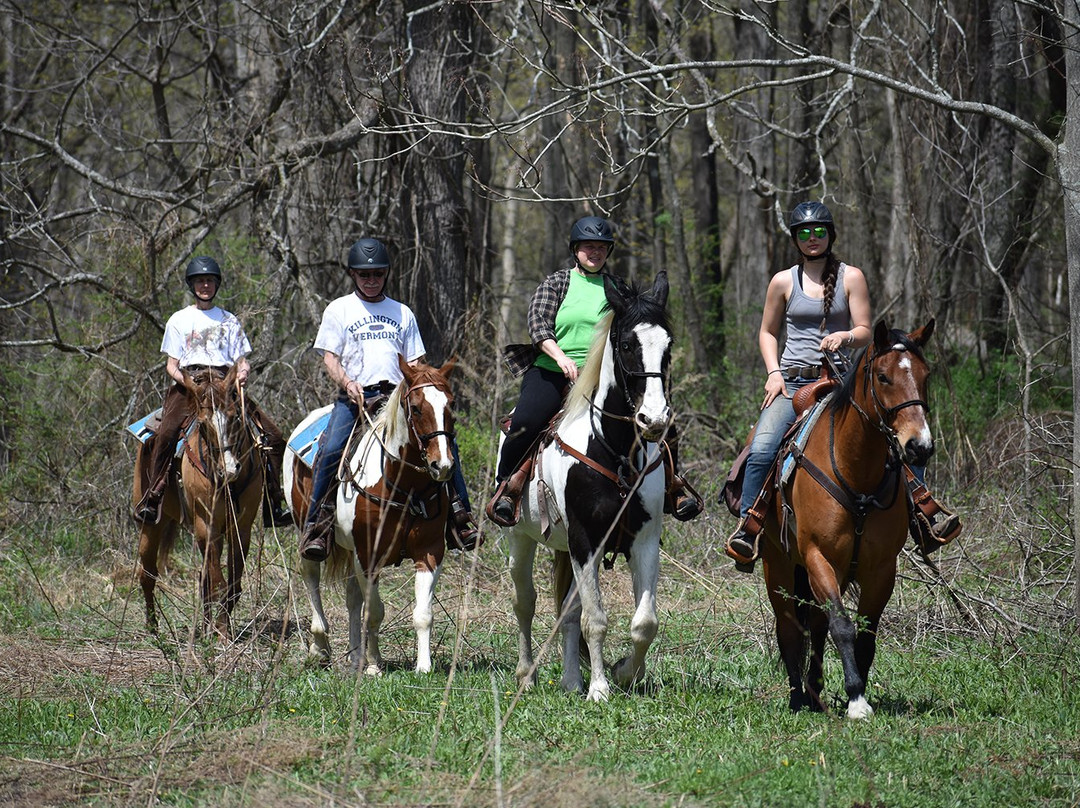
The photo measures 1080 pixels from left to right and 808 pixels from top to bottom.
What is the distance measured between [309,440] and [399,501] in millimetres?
1220

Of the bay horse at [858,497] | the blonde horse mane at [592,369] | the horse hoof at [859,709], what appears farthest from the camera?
the blonde horse mane at [592,369]

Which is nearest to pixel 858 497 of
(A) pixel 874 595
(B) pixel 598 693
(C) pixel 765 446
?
(A) pixel 874 595

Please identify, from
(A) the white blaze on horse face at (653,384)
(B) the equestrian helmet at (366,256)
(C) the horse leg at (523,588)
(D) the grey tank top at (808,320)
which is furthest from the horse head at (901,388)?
(B) the equestrian helmet at (366,256)

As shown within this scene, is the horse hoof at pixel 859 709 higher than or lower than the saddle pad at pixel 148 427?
lower

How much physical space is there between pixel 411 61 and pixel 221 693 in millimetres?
9488

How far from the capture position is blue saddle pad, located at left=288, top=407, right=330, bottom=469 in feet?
31.1

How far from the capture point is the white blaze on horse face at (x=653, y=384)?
7.00 m

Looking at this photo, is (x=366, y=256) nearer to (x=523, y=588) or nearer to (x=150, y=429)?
(x=523, y=588)

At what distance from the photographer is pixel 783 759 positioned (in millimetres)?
5922

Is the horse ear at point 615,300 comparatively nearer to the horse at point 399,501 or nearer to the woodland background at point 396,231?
the horse at point 399,501

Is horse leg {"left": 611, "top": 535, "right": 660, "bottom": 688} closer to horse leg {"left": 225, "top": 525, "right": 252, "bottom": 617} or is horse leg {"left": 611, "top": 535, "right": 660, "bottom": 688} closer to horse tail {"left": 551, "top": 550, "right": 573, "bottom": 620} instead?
horse tail {"left": 551, "top": 550, "right": 573, "bottom": 620}

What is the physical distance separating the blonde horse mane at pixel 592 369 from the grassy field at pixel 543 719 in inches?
57.3

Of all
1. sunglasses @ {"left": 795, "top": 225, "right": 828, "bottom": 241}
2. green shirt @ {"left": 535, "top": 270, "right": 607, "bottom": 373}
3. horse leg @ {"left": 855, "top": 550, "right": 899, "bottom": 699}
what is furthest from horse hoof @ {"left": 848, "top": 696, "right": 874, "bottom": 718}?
green shirt @ {"left": 535, "top": 270, "right": 607, "bottom": 373}

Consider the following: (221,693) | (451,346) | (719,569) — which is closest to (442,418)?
(221,693)
